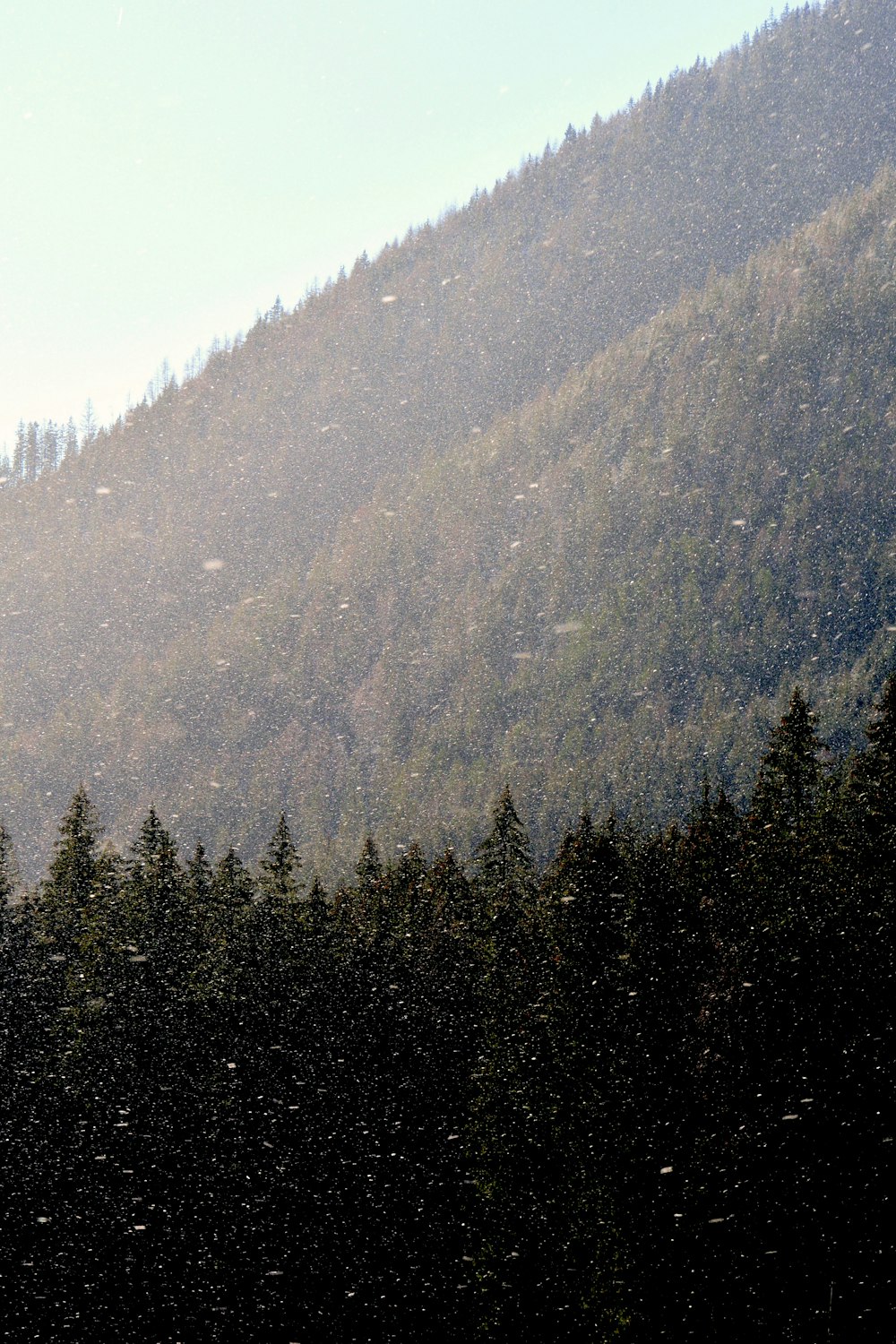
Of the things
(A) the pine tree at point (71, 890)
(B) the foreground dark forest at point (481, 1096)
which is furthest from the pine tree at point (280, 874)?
(A) the pine tree at point (71, 890)

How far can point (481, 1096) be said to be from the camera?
33.7 meters

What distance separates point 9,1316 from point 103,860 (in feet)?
42.4

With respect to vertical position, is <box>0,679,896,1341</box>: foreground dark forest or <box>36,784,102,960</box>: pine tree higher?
<box>36,784,102,960</box>: pine tree

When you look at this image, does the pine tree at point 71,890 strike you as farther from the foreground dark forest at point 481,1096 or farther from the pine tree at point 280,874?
the pine tree at point 280,874

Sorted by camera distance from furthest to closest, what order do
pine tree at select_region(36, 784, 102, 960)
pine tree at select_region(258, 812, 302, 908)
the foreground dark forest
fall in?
1. pine tree at select_region(258, 812, 302, 908)
2. pine tree at select_region(36, 784, 102, 960)
3. the foreground dark forest

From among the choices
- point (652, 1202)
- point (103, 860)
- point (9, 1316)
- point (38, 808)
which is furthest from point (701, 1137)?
point (38, 808)

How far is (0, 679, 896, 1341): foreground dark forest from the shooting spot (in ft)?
81.8

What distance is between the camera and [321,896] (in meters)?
42.0

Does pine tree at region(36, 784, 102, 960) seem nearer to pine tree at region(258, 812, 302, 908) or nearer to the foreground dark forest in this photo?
the foreground dark forest

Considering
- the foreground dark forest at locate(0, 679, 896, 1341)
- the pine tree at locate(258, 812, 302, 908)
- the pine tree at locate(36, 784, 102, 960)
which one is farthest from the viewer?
the pine tree at locate(258, 812, 302, 908)

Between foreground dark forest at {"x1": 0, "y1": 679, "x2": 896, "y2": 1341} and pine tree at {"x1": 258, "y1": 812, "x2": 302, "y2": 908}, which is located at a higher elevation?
pine tree at {"x1": 258, "y1": 812, "x2": 302, "y2": 908}

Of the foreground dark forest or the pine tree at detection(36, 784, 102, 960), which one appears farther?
the pine tree at detection(36, 784, 102, 960)

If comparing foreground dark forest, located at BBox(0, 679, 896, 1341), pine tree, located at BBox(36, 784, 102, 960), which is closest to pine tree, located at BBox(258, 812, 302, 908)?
foreground dark forest, located at BBox(0, 679, 896, 1341)

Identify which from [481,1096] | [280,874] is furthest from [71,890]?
[481,1096]
